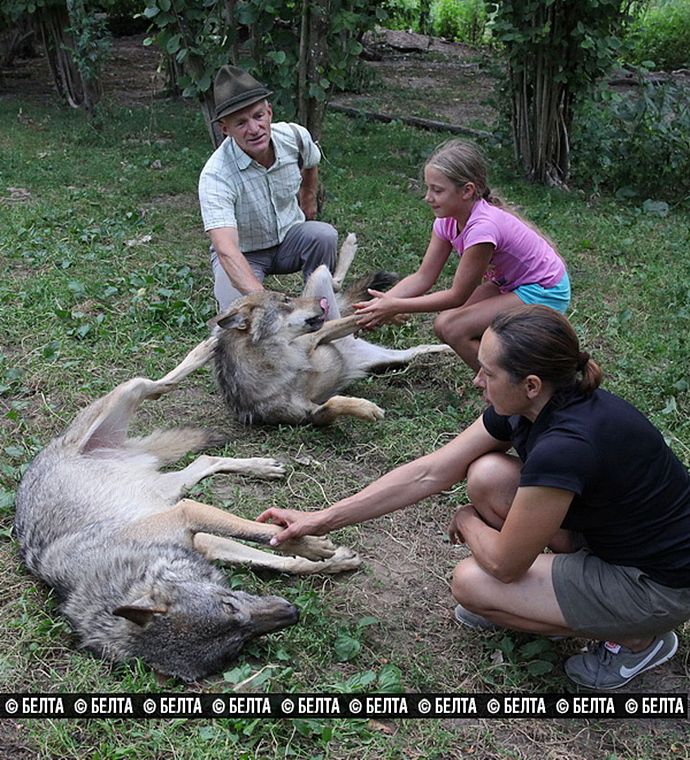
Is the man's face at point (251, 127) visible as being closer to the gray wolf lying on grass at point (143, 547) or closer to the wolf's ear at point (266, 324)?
the wolf's ear at point (266, 324)

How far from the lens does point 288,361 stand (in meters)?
5.41

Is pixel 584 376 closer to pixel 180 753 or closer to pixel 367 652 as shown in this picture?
pixel 367 652

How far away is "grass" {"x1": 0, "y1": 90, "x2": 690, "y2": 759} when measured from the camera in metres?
3.14

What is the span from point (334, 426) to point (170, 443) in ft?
3.39

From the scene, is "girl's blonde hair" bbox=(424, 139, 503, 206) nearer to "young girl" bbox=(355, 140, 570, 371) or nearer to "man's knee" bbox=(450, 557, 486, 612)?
"young girl" bbox=(355, 140, 570, 371)

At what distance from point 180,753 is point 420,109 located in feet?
40.7

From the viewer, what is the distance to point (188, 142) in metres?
11.7

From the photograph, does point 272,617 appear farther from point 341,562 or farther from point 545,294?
point 545,294

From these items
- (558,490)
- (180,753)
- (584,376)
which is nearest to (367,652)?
(180,753)

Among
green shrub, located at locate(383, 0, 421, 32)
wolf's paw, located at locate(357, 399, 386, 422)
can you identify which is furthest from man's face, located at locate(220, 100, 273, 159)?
green shrub, located at locate(383, 0, 421, 32)

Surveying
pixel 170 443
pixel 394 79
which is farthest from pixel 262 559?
pixel 394 79

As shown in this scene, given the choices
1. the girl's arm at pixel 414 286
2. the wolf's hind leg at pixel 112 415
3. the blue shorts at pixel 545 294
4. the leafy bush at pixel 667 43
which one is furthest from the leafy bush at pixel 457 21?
the wolf's hind leg at pixel 112 415

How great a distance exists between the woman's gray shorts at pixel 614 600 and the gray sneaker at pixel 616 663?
141mm

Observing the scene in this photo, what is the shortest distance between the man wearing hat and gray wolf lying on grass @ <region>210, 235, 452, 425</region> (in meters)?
0.30
